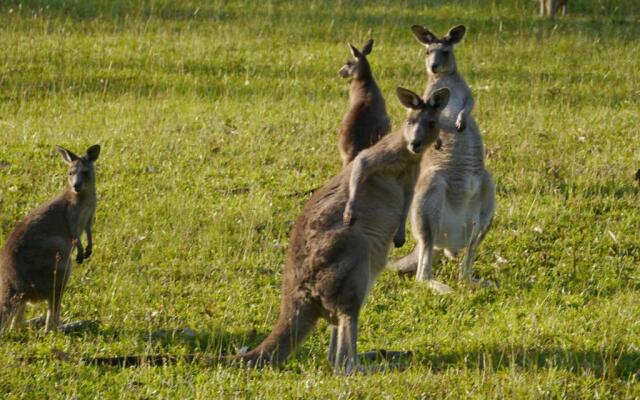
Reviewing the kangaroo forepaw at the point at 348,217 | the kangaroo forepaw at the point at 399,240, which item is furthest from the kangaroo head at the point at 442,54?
the kangaroo forepaw at the point at 348,217

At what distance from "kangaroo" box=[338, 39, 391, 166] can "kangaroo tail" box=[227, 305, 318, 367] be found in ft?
11.8

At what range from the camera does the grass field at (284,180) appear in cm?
635

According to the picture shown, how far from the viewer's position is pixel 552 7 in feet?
55.5

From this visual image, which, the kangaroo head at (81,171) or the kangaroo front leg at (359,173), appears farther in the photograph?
the kangaroo head at (81,171)

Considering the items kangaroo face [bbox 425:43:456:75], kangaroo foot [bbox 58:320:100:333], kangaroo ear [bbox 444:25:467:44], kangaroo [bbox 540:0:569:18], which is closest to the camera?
kangaroo foot [bbox 58:320:100:333]

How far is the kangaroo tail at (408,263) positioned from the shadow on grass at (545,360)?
1.51 meters

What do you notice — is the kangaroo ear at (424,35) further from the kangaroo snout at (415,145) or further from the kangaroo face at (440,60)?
the kangaroo snout at (415,145)

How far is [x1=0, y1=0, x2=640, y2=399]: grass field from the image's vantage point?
6.35m

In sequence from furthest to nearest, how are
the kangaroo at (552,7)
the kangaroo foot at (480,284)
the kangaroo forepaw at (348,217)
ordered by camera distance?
the kangaroo at (552,7)
the kangaroo foot at (480,284)
the kangaroo forepaw at (348,217)

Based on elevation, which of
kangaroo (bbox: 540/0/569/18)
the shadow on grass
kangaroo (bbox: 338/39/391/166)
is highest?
kangaroo (bbox: 540/0/569/18)

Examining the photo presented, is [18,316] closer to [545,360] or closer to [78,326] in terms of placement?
[78,326]

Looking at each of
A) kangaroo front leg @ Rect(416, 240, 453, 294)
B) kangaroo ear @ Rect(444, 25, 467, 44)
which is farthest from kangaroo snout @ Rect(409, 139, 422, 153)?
kangaroo ear @ Rect(444, 25, 467, 44)

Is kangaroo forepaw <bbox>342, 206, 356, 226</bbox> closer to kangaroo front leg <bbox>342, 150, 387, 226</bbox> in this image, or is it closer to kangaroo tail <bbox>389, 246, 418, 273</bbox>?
kangaroo front leg <bbox>342, 150, 387, 226</bbox>

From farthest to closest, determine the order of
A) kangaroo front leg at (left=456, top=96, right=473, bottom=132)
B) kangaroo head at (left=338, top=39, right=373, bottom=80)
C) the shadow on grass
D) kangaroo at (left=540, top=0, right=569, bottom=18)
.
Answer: kangaroo at (left=540, top=0, right=569, bottom=18) → kangaroo head at (left=338, top=39, right=373, bottom=80) → kangaroo front leg at (left=456, top=96, right=473, bottom=132) → the shadow on grass
